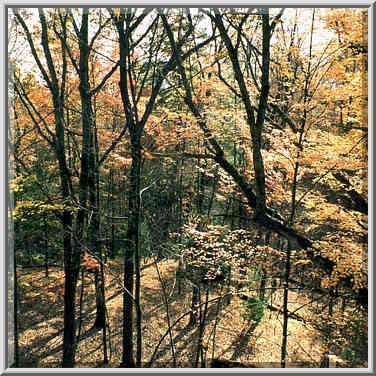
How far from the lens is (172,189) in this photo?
272 cm

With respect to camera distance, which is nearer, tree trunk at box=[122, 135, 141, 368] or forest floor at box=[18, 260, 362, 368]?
forest floor at box=[18, 260, 362, 368]

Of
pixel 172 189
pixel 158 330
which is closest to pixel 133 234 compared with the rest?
pixel 172 189

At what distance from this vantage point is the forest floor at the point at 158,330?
7.23 feet

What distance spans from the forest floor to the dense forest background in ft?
0.05

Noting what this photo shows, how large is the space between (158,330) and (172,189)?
1.29m

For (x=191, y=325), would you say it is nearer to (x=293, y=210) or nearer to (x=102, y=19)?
(x=293, y=210)

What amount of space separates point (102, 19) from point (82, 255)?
2053 millimetres

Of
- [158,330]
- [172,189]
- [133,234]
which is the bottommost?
[158,330]

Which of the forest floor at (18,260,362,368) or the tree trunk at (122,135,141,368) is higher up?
the tree trunk at (122,135,141,368)

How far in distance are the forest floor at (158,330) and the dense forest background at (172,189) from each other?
0.6 inches

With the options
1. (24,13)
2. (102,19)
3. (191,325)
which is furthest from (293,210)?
(24,13)

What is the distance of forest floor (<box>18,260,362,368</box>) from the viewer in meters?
2.20

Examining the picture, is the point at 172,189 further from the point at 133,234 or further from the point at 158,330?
the point at 158,330

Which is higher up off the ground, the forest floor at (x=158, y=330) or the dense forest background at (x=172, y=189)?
the dense forest background at (x=172, y=189)
